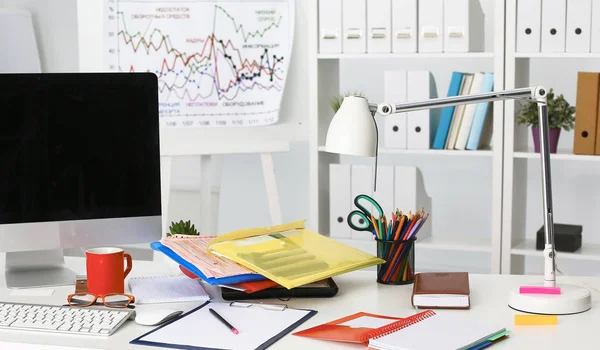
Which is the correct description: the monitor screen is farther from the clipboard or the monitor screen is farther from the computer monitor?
the clipboard

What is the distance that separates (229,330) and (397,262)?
476 mm

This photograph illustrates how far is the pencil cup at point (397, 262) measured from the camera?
5.82 feet

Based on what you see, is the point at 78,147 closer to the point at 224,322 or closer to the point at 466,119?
the point at 224,322

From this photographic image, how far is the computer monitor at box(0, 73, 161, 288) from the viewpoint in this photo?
70.5 inches

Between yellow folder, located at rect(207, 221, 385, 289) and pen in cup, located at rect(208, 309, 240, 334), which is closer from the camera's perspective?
pen in cup, located at rect(208, 309, 240, 334)

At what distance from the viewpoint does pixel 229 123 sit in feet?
11.2

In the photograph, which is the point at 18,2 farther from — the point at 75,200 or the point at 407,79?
the point at 75,200

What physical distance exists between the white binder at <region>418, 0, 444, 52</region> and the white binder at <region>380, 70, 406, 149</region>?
0.15 meters

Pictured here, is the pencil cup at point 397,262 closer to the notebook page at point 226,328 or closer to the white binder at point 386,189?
the notebook page at point 226,328

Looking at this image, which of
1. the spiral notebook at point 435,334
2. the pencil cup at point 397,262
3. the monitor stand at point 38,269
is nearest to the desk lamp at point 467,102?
the spiral notebook at point 435,334

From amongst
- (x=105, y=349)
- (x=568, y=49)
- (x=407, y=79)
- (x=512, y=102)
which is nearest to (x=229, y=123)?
(x=407, y=79)

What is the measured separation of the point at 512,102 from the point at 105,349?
2.06 meters

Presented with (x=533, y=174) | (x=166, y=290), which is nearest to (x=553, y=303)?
(x=166, y=290)

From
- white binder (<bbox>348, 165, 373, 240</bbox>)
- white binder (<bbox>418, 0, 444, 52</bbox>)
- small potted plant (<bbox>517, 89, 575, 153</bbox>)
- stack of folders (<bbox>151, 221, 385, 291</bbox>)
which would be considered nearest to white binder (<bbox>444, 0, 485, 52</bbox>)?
white binder (<bbox>418, 0, 444, 52</bbox>)
